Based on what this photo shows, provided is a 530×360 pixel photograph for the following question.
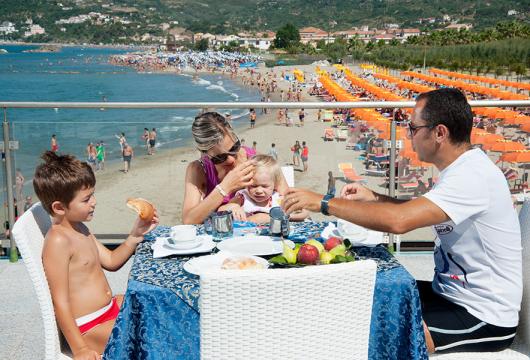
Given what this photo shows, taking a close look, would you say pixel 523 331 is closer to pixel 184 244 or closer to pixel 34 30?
pixel 184 244

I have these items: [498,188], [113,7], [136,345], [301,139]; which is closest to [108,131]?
[301,139]

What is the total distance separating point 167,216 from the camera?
14.8 ft

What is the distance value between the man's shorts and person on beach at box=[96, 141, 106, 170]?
9.22 ft

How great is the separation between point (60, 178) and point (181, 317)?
0.78 meters

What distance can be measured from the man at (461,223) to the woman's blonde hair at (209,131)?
3.53 feet

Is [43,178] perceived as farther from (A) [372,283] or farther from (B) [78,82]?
(B) [78,82]

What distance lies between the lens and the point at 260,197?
10.8 ft

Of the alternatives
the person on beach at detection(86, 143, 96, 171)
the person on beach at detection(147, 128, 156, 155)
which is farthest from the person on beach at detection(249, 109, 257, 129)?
the person on beach at detection(86, 143, 96, 171)

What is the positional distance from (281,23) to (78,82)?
12509cm

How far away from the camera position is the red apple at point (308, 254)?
211 centimetres

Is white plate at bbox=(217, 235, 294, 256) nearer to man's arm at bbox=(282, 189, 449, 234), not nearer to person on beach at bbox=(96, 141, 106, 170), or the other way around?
man's arm at bbox=(282, 189, 449, 234)

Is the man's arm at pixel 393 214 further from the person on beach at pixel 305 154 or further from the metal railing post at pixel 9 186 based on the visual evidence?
the metal railing post at pixel 9 186

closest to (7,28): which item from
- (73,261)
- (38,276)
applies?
(73,261)

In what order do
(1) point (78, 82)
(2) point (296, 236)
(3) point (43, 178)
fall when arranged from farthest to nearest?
(1) point (78, 82) < (2) point (296, 236) < (3) point (43, 178)
